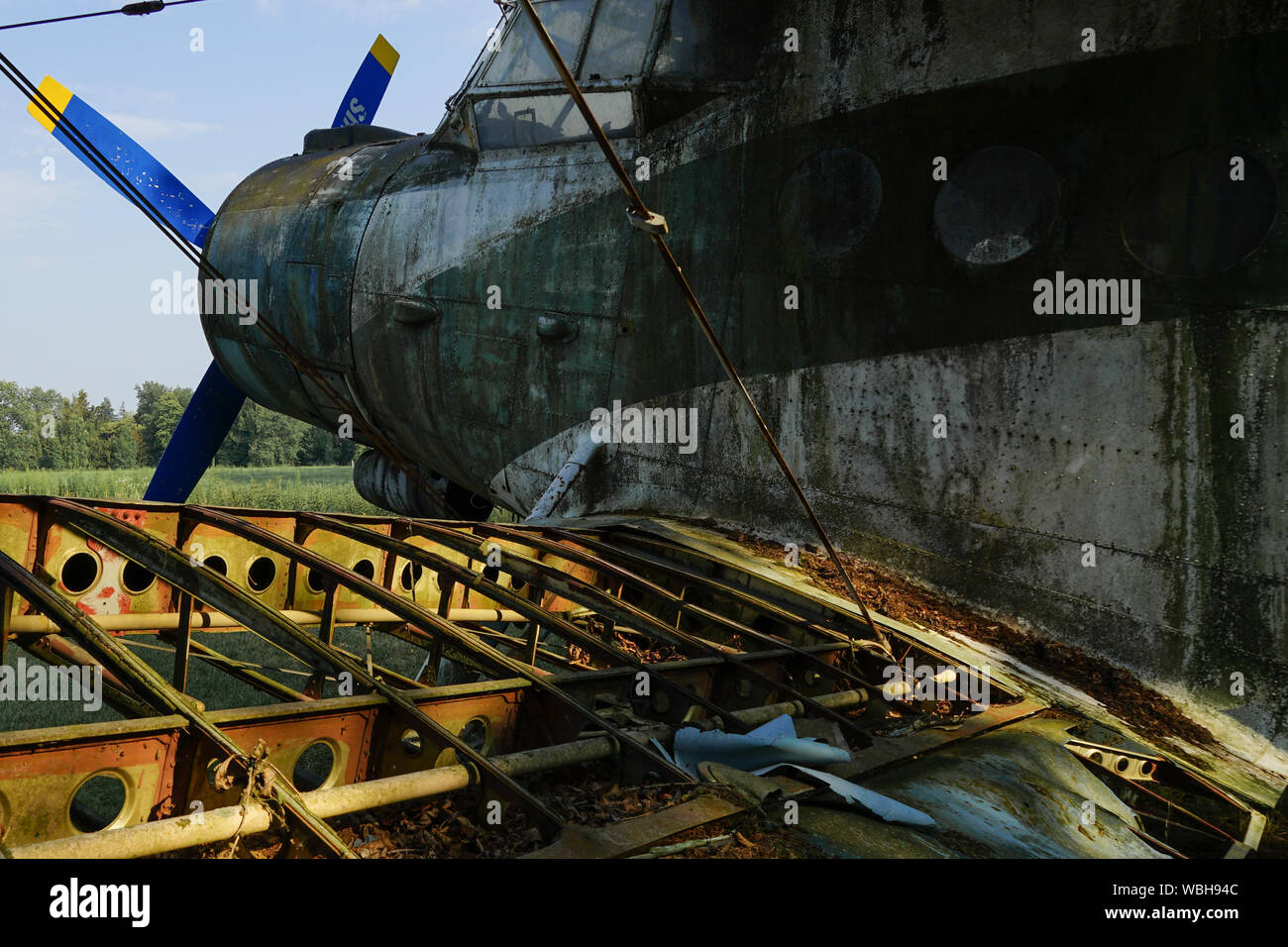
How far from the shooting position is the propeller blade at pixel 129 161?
1028 cm

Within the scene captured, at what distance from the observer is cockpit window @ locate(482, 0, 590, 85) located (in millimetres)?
6895

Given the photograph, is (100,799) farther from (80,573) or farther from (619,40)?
(619,40)

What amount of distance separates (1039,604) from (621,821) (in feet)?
9.50

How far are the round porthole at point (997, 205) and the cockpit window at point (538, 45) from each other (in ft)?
10.9

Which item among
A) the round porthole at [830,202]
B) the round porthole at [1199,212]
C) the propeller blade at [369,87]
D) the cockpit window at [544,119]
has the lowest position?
the round porthole at [1199,212]

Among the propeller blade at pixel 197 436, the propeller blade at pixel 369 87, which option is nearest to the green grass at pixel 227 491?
the propeller blade at pixel 197 436

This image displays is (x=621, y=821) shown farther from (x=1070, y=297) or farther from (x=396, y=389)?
(x=396, y=389)

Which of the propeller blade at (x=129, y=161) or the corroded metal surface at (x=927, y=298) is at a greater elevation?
the propeller blade at (x=129, y=161)

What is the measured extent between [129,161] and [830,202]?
8863 millimetres

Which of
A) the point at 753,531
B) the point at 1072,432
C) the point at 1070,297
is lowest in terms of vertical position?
the point at 753,531

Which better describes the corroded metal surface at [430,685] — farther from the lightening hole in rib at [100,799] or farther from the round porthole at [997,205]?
the round porthole at [997,205]

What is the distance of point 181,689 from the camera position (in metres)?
3.91
